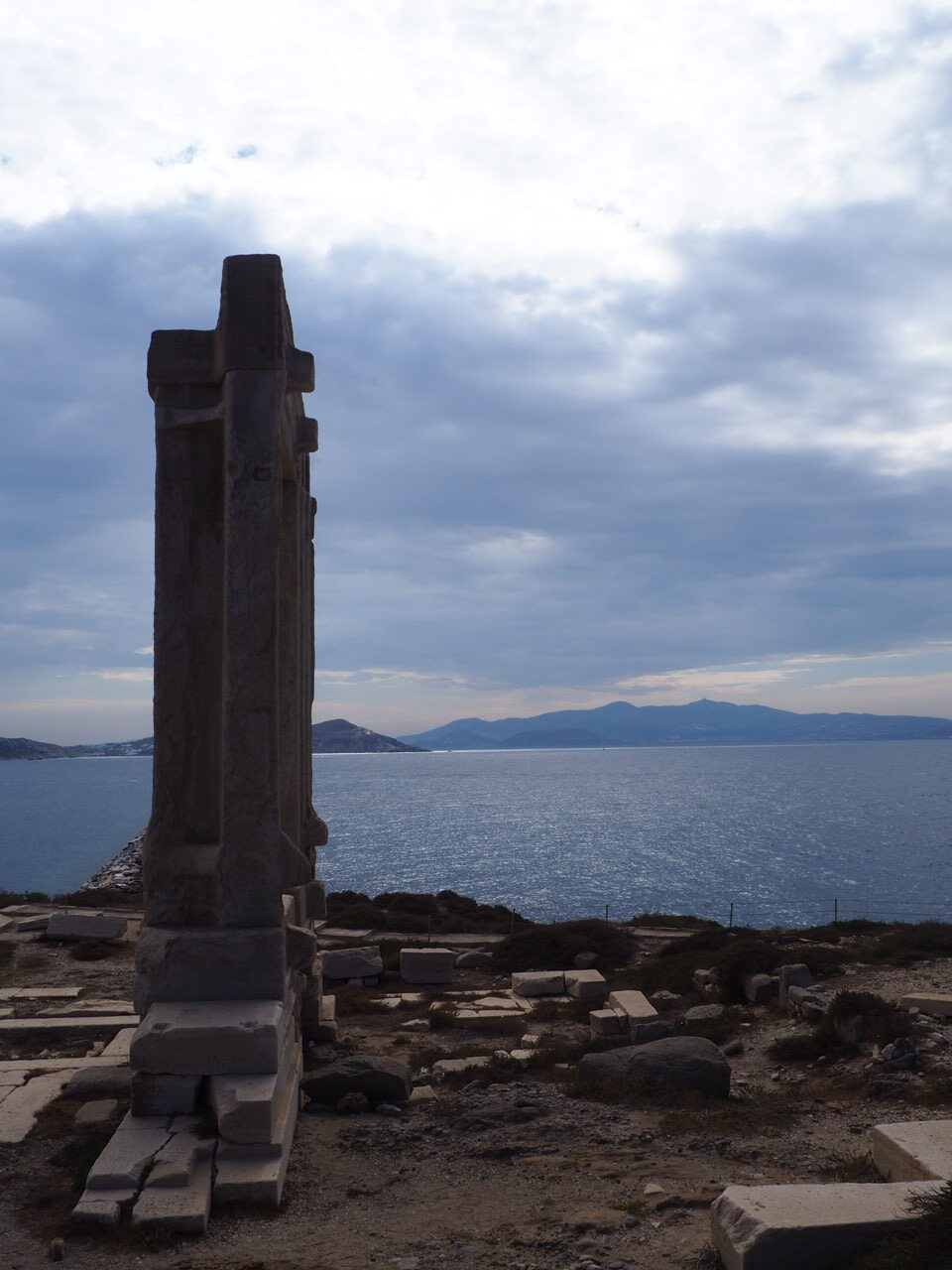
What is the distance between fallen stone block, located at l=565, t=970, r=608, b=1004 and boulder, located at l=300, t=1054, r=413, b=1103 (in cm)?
618

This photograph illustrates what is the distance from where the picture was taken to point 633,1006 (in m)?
12.9

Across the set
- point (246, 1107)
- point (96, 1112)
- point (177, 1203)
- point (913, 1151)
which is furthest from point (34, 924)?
point (913, 1151)

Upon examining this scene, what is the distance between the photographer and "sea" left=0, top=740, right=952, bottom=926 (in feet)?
148

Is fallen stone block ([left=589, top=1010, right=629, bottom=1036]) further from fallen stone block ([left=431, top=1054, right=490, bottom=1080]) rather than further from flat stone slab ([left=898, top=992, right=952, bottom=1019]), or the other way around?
flat stone slab ([left=898, top=992, right=952, bottom=1019])

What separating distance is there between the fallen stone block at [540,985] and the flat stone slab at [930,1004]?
17.9 ft

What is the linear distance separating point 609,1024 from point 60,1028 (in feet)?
21.4

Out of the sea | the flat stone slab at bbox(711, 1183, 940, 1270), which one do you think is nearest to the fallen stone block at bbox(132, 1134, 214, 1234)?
the flat stone slab at bbox(711, 1183, 940, 1270)

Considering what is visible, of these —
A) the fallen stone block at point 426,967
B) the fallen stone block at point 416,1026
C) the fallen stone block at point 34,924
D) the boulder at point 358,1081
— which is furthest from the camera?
the fallen stone block at point 34,924

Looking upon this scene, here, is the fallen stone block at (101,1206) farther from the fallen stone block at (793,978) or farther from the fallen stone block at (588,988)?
the fallen stone block at (793,978)

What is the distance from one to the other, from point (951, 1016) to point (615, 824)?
2811 inches

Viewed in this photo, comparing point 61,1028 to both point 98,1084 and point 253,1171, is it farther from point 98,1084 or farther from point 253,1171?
point 253,1171

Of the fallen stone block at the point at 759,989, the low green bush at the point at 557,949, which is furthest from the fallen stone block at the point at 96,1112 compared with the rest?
the low green bush at the point at 557,949

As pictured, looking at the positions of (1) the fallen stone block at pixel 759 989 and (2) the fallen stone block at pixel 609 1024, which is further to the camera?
(1) the fallen stone block at pixel 759 989

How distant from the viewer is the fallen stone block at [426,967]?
55.9 feet
